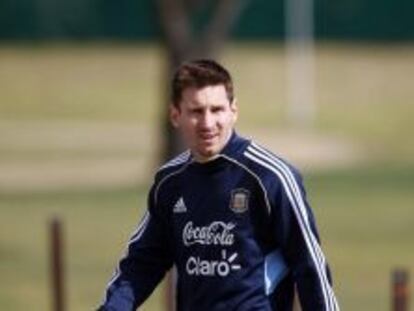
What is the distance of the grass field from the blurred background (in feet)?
0.13

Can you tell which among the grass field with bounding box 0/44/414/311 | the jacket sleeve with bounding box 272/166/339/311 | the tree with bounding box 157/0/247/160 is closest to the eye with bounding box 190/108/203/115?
the jacket sleeve with bounding box 272/166/339/311

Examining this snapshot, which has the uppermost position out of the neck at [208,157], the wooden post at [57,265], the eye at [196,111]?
the eye at [196,111]

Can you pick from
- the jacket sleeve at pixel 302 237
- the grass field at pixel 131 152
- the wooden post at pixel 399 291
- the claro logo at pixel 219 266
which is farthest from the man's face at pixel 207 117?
the grass field at pixel 131 152

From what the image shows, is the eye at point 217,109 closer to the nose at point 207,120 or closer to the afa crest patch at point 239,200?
the nose at point 207,120

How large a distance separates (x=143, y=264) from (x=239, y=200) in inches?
22.0

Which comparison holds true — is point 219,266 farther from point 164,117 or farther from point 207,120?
point 164,117

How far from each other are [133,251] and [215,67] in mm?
848

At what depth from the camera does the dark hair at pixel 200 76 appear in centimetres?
611

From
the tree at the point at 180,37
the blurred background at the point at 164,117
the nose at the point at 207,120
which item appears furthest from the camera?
the tree at the point at 180,37

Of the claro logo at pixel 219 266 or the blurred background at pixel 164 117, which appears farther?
the blurred background at pixel 164 117

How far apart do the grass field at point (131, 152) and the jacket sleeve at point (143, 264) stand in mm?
7738

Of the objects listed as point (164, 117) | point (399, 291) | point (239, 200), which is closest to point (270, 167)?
point (239, 200)

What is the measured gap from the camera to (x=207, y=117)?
19.9 feet

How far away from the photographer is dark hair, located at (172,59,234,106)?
20.0ft
